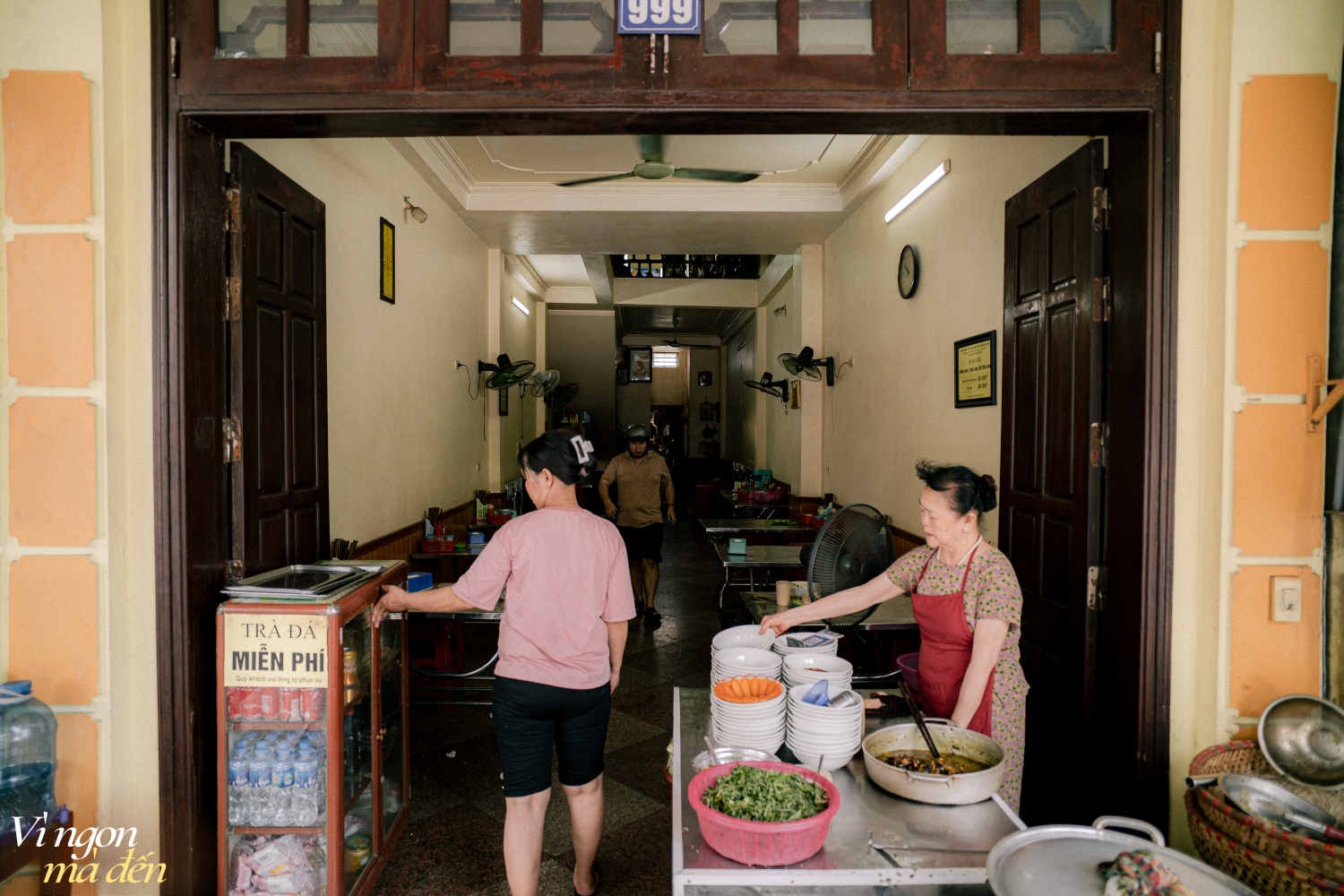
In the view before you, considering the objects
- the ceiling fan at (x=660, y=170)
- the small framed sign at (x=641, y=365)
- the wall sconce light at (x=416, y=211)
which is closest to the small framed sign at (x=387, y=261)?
the wall sconce light at (x=416, y=211)

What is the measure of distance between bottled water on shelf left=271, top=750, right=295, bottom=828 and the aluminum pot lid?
80.5 inches

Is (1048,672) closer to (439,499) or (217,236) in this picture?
(217,236)

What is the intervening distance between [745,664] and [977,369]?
8.48 feet

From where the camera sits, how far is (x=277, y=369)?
2766 millimetres

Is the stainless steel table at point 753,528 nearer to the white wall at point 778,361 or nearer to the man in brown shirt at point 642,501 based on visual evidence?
the man in brown shirt at point 642,501

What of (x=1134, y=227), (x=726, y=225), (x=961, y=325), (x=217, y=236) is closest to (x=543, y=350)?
(x=726, y=225)

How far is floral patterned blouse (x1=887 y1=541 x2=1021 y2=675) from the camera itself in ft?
7.30

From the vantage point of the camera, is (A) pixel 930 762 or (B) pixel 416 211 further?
(B) pixel 416 211

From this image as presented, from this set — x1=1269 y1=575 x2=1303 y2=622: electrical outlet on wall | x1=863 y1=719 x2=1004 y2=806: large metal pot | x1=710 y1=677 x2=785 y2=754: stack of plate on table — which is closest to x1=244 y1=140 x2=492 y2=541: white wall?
x1=710 y1=677 x2=785 y2=754: stack of plate on table

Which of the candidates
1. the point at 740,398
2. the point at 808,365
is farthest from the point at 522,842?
the point at 740,398

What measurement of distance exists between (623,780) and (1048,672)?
6.49 feet

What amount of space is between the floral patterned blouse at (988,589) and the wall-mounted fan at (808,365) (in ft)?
16.2

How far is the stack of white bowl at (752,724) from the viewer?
200 cm

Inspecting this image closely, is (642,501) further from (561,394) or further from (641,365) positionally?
(641,365)
